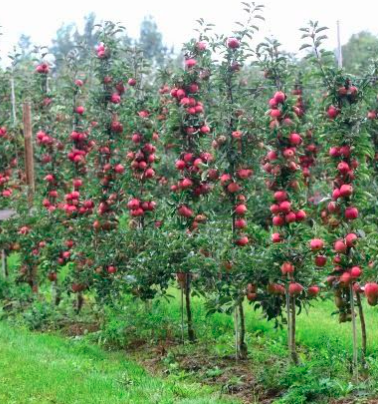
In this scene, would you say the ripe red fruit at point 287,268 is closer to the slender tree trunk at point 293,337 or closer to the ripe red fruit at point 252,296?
the slender tree trunk at point 293,337

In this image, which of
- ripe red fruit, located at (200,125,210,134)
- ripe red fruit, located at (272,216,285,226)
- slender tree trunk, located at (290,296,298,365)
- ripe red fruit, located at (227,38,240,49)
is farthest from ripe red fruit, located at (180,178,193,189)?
slender tree trunk, located at (290,296,298,365)

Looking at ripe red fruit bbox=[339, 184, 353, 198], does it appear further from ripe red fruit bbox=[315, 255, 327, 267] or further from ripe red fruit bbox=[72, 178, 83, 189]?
ripe red fruit bbox=[72, 178, 83, 189]

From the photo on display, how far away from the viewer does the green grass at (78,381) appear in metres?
5.43

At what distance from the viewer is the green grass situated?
5.43 m

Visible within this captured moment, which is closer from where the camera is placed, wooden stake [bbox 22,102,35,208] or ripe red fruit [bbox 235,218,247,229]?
ripe red fruit [bbox 235,218,247,229]

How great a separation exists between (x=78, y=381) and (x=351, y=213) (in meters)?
2.56

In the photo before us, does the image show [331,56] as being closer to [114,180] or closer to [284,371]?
[284,371]

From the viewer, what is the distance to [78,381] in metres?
5.84

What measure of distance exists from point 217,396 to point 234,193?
74.5 inches

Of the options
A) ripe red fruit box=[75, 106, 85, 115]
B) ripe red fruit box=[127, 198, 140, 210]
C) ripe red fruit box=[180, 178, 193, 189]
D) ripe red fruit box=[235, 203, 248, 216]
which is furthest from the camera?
ripe red fruit box=[75, 106, 85, 115]

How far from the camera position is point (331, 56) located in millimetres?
5625

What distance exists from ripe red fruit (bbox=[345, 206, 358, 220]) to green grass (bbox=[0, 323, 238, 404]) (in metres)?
1.68

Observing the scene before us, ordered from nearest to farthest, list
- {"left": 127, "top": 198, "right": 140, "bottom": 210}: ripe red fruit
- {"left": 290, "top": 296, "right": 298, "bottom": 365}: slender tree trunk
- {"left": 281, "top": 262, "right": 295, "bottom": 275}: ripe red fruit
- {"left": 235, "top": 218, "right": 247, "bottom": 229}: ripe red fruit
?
{"left": 281, "top": 262, "right": 295, "bottom": 275}: ripe red fruit → {"left": 290, "top": 296, "right": 298, "bottom": 365}: slender tree trunk → {"left": 235, "top": 218, "right": 247, "bottom": 229}: ripe red fruit → {"left": 127, "top": 198, "right": 140, "bottom": 210}: ripe red fruit

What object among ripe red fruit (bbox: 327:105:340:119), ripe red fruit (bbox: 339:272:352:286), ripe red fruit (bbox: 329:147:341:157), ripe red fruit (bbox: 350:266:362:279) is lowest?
ripe red fruit (bbox: 339:272:352:286)
